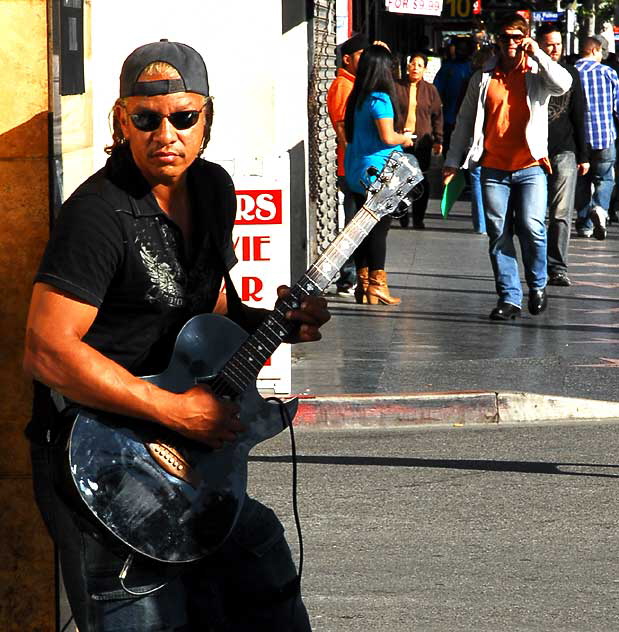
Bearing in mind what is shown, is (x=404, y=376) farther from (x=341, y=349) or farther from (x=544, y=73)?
(x=544, y=73)

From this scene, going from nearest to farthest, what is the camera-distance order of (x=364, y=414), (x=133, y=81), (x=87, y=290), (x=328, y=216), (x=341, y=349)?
(x=87, y=290)
(x=133, y=81)
(x=364, y=414)
(x=341, y=349)
(x=328, y=216)

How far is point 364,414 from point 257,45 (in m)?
3.51

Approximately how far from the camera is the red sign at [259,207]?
877cm

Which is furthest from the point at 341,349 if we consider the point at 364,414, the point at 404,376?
the point at 364,414

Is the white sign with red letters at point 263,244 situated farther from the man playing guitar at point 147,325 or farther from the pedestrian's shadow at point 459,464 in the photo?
the man playing guitar at point 147,325

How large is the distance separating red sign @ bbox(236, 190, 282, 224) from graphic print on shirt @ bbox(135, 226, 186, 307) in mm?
5379

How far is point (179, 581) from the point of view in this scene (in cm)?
337

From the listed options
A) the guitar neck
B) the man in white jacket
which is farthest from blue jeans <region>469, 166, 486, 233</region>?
the guitar neck

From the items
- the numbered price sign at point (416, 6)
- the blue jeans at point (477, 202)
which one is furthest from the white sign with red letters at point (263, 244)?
the blue jeans at point (477, 202)

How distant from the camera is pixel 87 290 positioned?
319 cm

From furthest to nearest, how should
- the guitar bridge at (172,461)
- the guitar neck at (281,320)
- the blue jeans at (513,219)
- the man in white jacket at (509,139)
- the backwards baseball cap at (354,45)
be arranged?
1. the backwards baseball cap at (354,45)
2. the blue jeans at (513,219)
3. the man in white jacket at (509,139)
4. the guitar neck at (281,320)
5. the guitar bridge at (172,461)

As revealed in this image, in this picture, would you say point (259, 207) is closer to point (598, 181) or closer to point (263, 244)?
point (263, 244)

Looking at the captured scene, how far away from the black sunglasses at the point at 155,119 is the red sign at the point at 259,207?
5.36m

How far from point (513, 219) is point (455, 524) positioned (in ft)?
17.7
